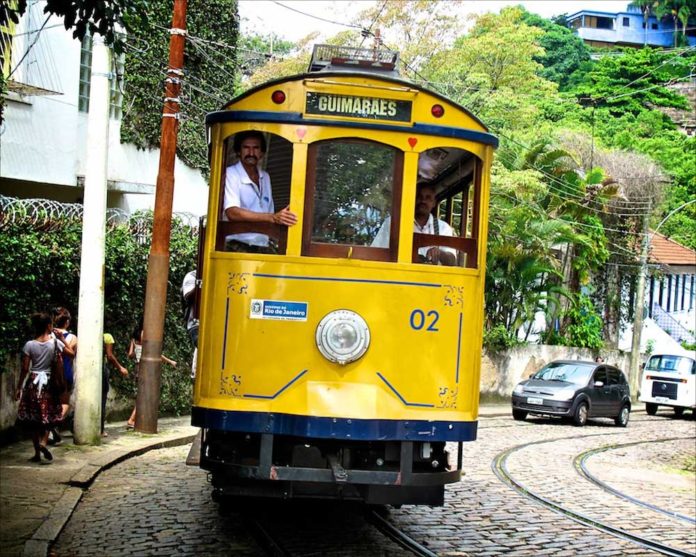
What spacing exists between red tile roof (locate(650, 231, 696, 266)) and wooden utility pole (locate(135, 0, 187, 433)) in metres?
31.7

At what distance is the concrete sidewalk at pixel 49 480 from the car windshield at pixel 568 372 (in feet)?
37.7

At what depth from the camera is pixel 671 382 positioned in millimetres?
31062

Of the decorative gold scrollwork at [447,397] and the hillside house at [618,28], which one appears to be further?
the hillside house at [618,28]

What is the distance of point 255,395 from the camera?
7738 mm

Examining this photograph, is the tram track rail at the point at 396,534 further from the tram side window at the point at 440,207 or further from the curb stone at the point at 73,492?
the curb stone at the point at 73,492

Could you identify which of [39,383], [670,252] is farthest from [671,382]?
[39,383]

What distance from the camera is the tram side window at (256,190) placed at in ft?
25.9

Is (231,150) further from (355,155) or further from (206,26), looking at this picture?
(206,26)

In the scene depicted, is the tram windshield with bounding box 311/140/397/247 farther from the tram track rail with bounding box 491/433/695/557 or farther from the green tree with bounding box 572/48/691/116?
the green tree with bounding box 572/48/691/116

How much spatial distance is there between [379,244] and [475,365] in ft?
3.98

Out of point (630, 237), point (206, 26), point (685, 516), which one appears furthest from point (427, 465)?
point (630, 237)

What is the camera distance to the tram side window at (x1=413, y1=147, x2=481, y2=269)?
8070mm

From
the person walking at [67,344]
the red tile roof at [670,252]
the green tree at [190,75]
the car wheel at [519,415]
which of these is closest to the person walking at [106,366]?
the person walking at [67,344]

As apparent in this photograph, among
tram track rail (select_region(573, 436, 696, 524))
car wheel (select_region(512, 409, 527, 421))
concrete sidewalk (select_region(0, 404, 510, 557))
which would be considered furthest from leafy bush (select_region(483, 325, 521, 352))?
concrete sidewalk (select_region(0, 404, 510, 557))
